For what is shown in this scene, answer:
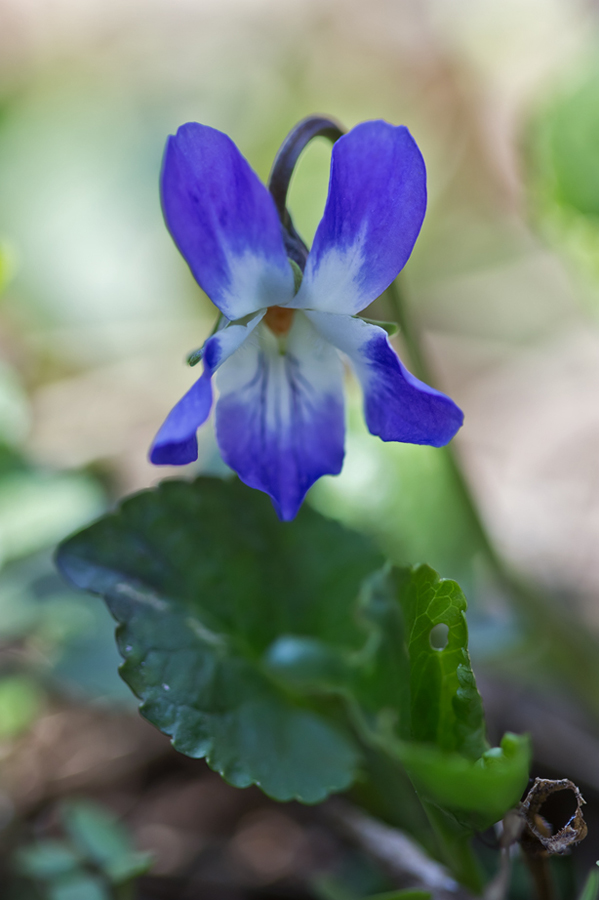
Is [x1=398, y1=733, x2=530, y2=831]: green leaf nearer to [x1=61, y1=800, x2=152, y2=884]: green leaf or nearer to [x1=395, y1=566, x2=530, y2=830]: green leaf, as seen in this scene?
[x1=395, y1=566, x2=530, y2=830]: green leaf

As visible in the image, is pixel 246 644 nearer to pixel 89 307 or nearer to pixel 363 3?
pixel 89 307

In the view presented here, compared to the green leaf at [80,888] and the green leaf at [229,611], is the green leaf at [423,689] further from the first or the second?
the green leaf at [80,888]

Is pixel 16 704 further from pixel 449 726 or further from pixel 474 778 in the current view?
pixel 474 778

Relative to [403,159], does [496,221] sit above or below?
below

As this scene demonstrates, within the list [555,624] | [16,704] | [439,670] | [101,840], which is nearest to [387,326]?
[439,670]


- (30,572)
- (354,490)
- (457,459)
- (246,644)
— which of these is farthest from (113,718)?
(457,459)

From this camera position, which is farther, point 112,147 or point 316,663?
point 112,147
